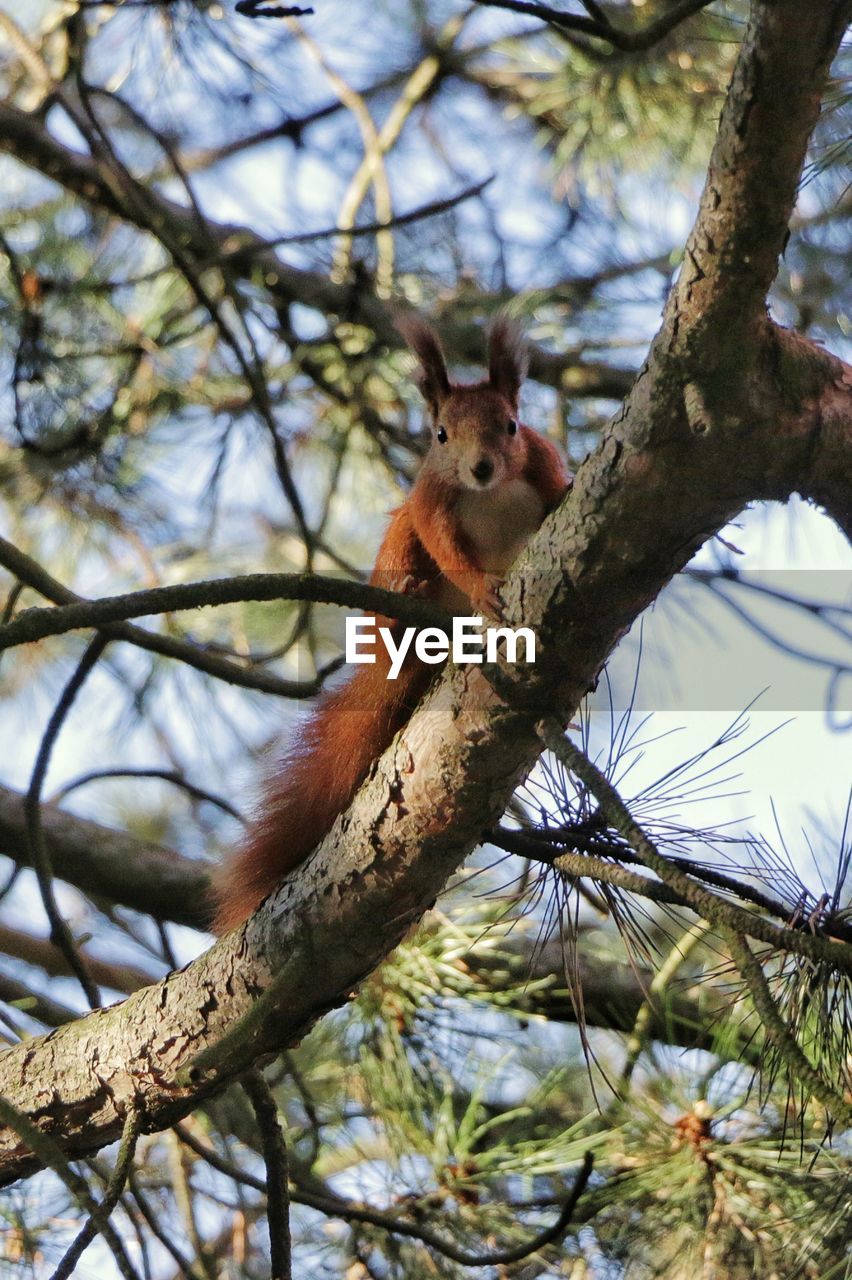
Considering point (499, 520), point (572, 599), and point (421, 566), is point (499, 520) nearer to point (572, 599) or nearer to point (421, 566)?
point (421, 566)

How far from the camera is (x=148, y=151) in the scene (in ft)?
9.80

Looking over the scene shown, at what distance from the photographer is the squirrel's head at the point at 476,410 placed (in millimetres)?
1437

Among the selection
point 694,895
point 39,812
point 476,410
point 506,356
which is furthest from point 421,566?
point 694,895

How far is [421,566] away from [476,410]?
0.21m

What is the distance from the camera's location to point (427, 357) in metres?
1.60

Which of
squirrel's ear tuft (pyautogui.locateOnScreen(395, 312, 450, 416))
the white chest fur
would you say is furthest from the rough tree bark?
squirrel's ear tuft (pyautogui.locateOnScreen(395, 312, 450, 416))

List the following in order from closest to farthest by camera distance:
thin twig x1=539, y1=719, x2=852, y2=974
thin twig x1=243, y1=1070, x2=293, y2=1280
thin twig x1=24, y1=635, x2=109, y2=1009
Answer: thin twig x1=539, y1=719, x2=852, y2=974, thin twig x1=243, y1=1070, x2=293, y2=1280, thin twig x1=24, y1=635, x2=109, y2=1009

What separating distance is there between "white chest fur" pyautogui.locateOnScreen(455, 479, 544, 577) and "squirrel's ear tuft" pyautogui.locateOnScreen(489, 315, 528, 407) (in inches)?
8.0

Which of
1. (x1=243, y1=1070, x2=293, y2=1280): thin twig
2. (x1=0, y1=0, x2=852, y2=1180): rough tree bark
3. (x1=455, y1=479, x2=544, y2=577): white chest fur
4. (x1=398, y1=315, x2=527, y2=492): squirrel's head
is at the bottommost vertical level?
(x1=243, y1=1070, x2=293, y2=1280): thin twig

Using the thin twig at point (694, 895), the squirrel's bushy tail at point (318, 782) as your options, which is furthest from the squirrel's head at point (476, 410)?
the thin twig at point (694, 895)

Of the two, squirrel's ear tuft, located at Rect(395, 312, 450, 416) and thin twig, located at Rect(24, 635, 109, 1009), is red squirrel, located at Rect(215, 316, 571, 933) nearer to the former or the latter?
squirrel's ear tuft, located at Rect(395, 312, 450, 416)

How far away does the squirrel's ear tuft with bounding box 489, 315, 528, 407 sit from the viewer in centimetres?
161

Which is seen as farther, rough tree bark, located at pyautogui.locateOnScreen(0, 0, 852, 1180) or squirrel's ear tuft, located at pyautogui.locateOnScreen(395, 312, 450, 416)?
squirrel's ear tuft, located at pyautogui.locateOnScreen(395, 312, 450, 416)

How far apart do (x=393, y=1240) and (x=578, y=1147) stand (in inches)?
12.0
